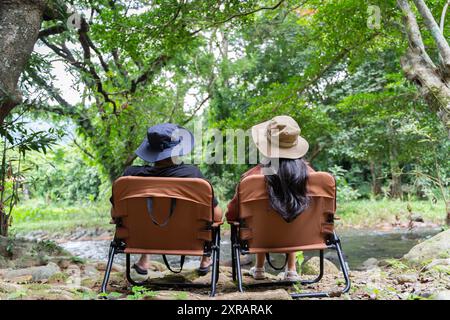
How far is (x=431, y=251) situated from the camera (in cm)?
400

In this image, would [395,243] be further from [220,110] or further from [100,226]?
[220,110]

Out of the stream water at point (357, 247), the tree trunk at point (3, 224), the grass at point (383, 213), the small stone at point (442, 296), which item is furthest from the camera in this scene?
the grass at point (383, 213)

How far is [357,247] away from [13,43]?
636cm

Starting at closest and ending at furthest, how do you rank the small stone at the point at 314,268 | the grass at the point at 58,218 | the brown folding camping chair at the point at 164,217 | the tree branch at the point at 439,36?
the brown folding camping chair at the point at 164,217, the small stone at the point at 314,268, the tree branch at the point at 439,36, the grass at the point at 58,218

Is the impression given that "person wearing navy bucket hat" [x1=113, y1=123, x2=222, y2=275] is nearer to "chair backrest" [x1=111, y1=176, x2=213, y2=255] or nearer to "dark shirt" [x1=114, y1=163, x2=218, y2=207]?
"dark shirt" [x1=114, y1=163, x2=218, y2=207]

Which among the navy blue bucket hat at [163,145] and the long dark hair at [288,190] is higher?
the navy blue bucket hat at [163,145]

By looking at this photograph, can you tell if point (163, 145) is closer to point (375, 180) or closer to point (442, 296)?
point (442, 296)

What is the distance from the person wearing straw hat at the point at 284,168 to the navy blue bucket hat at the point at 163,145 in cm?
51

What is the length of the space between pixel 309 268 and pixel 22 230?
30.9 ft

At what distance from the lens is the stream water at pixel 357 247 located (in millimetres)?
7115

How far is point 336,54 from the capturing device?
698cm

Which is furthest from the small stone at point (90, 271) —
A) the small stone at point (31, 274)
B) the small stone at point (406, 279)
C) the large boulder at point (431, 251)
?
the large boulder at point (431, 251)

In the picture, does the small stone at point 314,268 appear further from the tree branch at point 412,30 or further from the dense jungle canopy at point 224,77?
the tree branch at point 412,30

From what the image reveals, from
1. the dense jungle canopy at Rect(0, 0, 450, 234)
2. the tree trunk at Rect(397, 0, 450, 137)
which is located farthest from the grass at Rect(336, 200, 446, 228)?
the tree trunk at Rect(397, 0, 450, 137)
